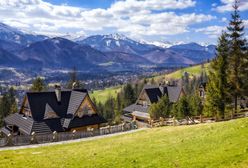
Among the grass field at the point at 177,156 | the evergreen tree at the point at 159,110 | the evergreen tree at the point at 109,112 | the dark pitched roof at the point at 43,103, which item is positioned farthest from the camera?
the evergreen tree at the point at 109,112

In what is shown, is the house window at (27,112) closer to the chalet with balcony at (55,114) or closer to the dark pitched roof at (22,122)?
the chalet with balcony at (55,114)

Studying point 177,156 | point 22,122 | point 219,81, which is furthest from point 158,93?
point 177,156

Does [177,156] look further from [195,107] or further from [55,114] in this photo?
[195,107]

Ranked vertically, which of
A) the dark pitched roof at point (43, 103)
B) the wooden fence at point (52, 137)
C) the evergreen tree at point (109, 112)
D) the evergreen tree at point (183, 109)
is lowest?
the evergreen tree at point (109, 112)

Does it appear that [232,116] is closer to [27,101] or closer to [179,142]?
[179,142]

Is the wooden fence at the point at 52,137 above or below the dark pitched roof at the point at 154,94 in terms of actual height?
below

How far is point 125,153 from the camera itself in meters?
24.7

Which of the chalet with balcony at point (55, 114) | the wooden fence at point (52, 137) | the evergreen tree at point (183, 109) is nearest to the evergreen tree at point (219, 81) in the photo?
the evergreen tree at point (183, 109)

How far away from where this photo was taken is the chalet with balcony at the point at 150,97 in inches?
3547

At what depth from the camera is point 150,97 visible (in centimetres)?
9031

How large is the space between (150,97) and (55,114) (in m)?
39.0

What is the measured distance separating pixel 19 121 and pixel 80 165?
39867mm

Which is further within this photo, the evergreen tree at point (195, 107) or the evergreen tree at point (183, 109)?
the evergreen tree at point (195, 107)

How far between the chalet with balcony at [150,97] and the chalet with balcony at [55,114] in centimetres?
3122
